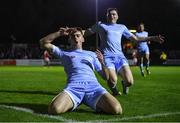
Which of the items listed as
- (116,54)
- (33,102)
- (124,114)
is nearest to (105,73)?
(124,114)

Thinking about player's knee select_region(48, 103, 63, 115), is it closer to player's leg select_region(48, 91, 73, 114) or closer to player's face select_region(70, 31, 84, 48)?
player's leg select_region(48, 91, 73, 114)

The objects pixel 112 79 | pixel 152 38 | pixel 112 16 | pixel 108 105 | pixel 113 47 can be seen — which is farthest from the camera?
pixel 113 47

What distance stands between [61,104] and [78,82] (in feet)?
2.19

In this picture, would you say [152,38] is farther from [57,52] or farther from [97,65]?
[57,52]

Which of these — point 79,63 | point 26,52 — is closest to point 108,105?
point 79,63

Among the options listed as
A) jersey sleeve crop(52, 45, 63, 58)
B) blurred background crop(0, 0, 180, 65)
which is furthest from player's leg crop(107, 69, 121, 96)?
blurred background crop(0, 0, 180, 65)

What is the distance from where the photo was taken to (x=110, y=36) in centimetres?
1247

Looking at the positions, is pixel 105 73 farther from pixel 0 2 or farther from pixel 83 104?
pixel 0 2

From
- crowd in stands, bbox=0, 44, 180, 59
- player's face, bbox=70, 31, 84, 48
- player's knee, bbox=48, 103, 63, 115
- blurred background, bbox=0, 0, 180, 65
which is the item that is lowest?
crowd in stands, bbox=0, 44, 180, 59

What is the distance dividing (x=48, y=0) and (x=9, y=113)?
190 ft

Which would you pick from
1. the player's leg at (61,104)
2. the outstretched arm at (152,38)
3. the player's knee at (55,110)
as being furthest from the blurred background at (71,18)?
the player's knee at (55,110)

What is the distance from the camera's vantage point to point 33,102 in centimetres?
1093

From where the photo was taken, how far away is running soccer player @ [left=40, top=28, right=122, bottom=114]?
8914 mm

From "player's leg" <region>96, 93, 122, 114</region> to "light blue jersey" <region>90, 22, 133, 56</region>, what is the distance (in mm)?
3514
